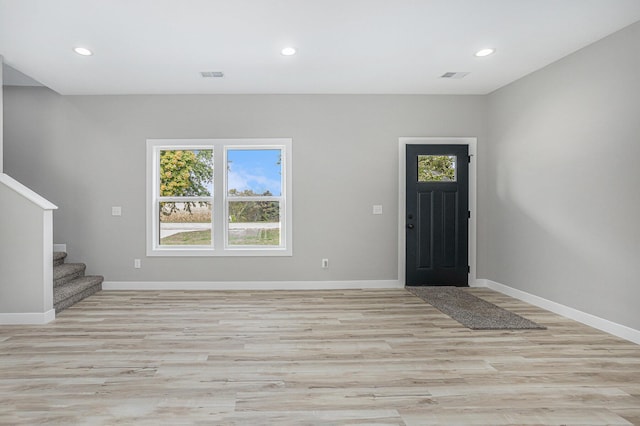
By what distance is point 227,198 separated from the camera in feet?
18.0

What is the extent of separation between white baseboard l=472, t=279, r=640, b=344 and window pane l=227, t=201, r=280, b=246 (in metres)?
3.25

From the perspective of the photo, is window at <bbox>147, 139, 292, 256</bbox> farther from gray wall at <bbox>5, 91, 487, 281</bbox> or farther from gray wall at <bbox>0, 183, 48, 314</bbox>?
gray wall at <bbox>0, 183, 48, 314</bbox>

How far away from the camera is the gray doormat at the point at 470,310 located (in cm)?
375

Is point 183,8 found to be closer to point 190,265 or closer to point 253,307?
point 253,307

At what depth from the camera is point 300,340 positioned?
3.37m

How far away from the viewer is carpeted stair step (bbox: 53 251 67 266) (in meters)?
5.08

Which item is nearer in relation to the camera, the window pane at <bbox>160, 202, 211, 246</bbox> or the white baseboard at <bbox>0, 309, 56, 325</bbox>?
the white baseboard at <bbox>0, 309, 56, 325</bbox>

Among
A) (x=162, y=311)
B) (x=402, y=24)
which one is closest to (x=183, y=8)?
(x=402, y=24)

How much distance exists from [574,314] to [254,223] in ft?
13.4

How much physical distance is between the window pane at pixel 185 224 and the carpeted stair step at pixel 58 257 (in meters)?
1.29

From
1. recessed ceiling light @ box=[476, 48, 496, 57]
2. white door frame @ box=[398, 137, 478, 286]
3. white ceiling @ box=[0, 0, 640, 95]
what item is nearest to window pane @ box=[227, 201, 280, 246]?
white ceiling @ box=[0, 0, 640, 95]

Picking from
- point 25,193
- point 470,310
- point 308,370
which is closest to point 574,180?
point 470,310

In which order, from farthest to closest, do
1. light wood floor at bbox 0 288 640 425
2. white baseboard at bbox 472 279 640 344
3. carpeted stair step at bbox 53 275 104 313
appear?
carpeted stair step at bbox 53 275 104 313, white baseboard at bbox 472 279 640 344, light wood floor at bbox 0 288 640 425

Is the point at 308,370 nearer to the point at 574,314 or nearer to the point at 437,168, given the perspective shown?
the point at 574,314
